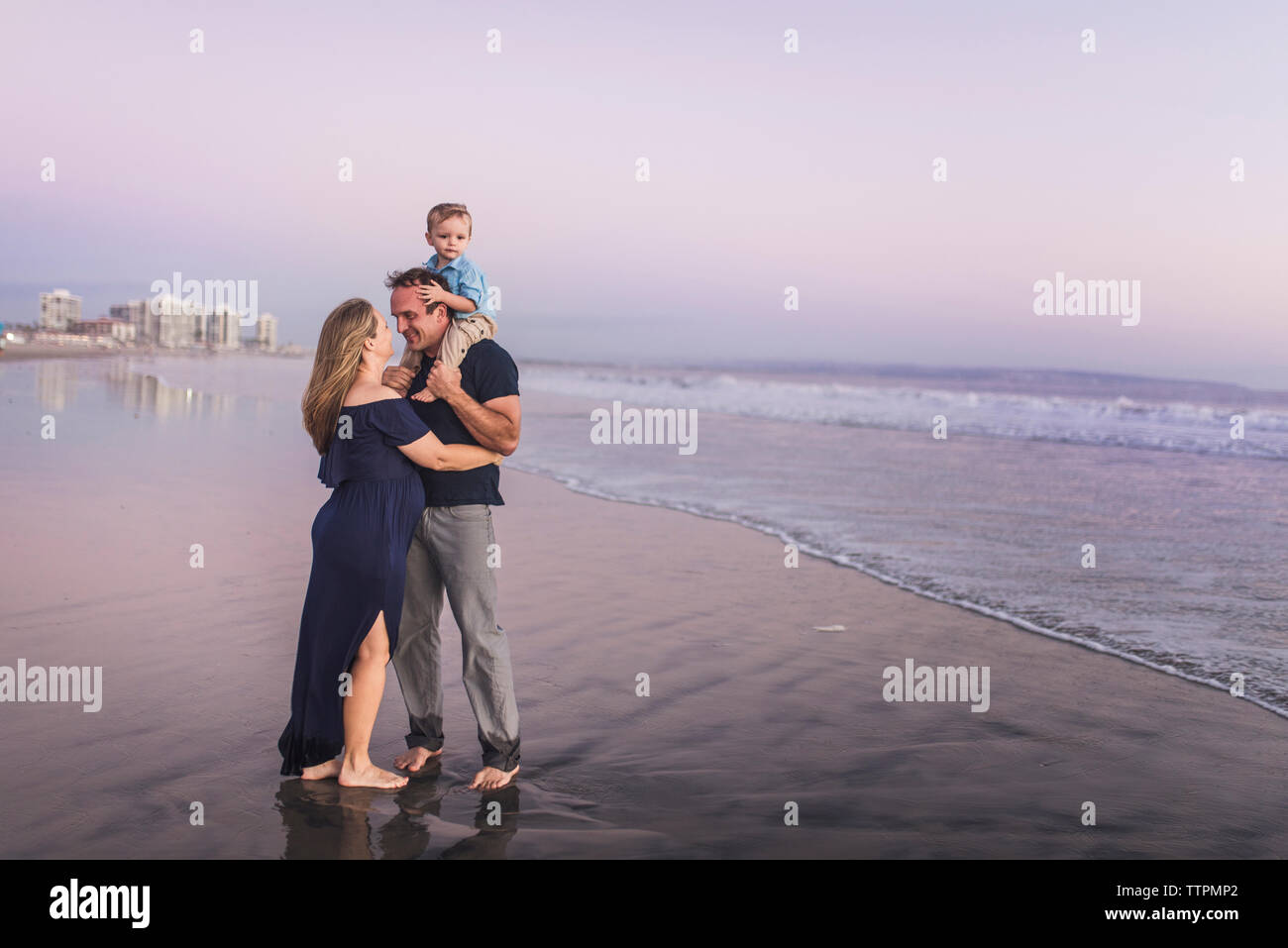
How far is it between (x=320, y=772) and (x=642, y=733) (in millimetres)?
1494

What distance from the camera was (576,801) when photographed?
3.98 m

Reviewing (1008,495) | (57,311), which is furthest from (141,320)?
(1008,495)

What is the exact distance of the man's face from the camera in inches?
166

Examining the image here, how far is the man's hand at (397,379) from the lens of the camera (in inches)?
165

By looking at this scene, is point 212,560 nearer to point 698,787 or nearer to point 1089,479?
point 698,787

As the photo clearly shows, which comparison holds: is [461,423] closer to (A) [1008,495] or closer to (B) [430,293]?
(B) [430,293]

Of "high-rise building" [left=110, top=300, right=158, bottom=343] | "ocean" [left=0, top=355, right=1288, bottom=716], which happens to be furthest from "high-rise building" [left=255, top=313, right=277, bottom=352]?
"ocean" [left=0, top=355, right=1288, bottom=716]

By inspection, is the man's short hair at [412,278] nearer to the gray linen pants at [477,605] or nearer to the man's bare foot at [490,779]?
the gray linen pants at [477,605]

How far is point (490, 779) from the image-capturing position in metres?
4.08

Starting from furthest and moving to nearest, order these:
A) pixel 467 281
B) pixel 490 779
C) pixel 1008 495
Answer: pixel 1008 495 < pixel 467 281 < pixel 490 779

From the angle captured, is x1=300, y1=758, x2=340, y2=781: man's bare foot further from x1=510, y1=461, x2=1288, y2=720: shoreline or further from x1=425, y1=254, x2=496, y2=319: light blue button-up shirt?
x1=510, y1=461, x2=1288, y2=720: shoreline

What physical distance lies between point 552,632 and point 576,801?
94.5 inches

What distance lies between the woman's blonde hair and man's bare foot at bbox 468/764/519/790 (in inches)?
57.5
